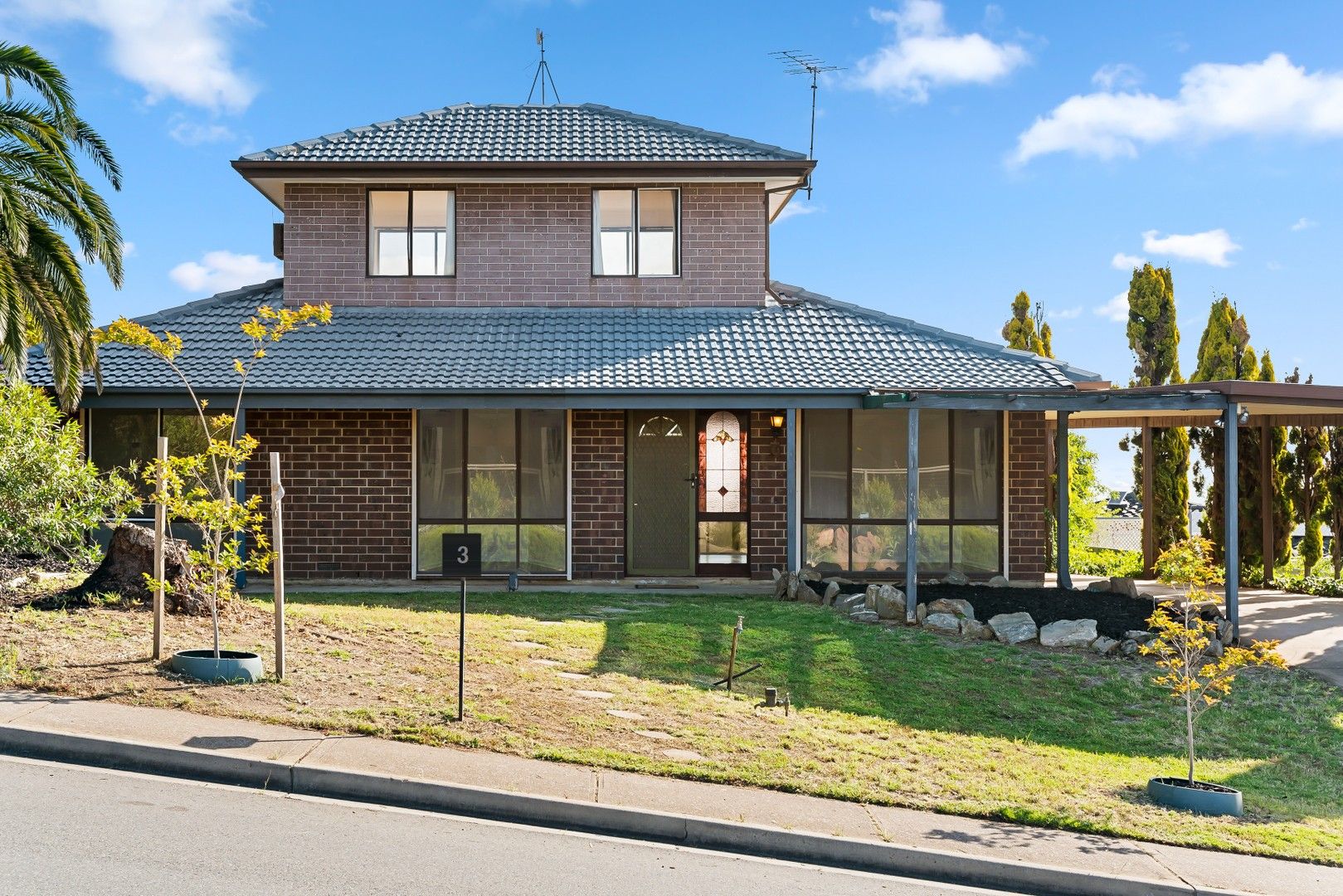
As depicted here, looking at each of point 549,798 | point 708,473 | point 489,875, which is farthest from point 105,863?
point 708,473

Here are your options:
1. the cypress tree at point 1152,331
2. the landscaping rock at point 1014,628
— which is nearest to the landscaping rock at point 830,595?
the landscaping rock at point 1014,628

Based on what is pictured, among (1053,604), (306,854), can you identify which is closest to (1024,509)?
(1053,604)

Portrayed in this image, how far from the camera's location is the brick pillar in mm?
16078

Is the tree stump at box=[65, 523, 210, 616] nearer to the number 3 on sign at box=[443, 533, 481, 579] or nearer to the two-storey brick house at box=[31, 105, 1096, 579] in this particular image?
the number 3 on sign at box=[443, 533, 481, 579]

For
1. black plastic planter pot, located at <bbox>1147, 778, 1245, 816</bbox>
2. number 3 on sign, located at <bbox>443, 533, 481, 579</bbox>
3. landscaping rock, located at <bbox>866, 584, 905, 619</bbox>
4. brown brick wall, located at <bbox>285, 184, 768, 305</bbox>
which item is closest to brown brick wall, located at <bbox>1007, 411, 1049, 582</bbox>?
landscaping rock, located at <bbox>866, 584, 905, 619</bbox>

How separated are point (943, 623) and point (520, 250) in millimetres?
8441

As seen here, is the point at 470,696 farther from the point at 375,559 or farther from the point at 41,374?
the point at 41,374

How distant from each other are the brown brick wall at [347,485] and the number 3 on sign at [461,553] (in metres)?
8.23

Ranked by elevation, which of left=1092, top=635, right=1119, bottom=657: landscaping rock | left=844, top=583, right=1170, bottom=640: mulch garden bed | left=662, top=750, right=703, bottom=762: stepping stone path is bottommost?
left=662, top=750, right=703, bottom=762: stepping stone path

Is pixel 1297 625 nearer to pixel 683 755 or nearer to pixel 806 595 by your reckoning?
pixel 806 595

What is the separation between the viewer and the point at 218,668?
8.59 meters

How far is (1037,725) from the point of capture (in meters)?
9.11

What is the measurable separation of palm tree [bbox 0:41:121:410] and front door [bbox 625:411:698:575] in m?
7.06

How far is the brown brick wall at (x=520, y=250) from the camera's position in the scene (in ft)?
55.3
